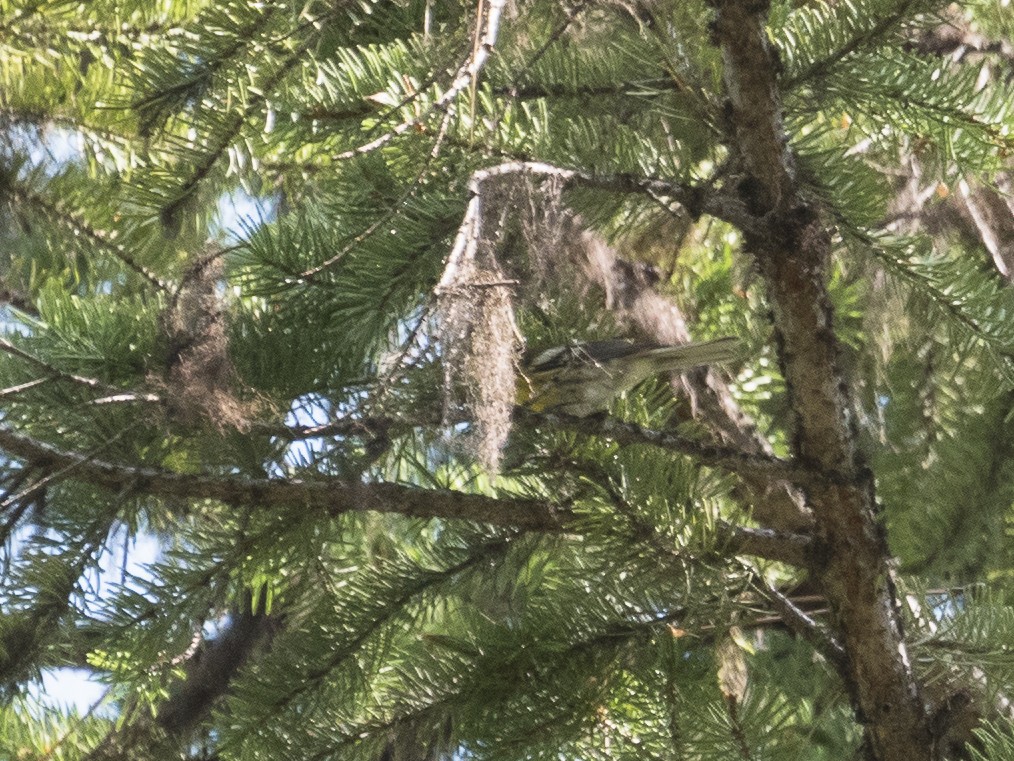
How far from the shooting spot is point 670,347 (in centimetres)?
207

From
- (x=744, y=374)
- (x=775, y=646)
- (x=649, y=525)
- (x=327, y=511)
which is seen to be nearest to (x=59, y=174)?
(x=327, y=511)

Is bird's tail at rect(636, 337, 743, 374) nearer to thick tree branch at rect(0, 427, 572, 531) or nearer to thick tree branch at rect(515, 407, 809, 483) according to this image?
thick tree branch at rect(0, 427, 572, 531)

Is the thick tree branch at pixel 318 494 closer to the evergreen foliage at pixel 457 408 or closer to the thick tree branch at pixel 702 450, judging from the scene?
the evergreen foliage at pixel 457 408

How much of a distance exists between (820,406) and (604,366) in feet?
1.31

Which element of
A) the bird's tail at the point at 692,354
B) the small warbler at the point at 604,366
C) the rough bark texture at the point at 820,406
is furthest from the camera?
the bird's tail at the point at 692,354

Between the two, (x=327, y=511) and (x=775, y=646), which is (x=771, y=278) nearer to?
(x=327, y=511)

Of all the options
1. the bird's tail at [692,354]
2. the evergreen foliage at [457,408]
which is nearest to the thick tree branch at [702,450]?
the evergreen foliage at [457,408]

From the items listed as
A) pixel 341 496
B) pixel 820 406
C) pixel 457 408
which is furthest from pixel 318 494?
pixel 820 406

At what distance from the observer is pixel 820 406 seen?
1.52m

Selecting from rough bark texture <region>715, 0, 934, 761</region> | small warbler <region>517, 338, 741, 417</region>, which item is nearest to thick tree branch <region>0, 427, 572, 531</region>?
small warbler <region>517, 338, 741, 417</region>

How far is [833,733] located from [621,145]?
177 cm

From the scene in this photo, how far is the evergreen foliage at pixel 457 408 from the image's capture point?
147 cm

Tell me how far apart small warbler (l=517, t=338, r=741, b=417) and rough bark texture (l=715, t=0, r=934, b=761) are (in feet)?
1.19

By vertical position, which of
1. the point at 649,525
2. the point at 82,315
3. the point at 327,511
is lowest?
the point at 649,525
